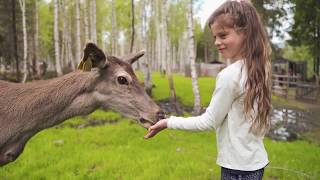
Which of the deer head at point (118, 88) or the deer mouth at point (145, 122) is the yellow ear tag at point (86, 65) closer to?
the deer head at point (118, 88)

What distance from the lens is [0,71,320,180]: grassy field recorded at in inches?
263

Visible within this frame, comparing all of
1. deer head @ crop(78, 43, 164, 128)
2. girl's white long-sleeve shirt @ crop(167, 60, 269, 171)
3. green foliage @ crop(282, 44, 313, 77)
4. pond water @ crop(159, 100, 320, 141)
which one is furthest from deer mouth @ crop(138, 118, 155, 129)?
green foliage @ crop(282, 44, 313, 77)

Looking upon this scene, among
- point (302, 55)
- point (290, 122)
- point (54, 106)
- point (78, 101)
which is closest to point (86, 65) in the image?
point (78, 101)

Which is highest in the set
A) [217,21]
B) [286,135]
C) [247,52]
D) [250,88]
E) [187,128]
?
[217,21]

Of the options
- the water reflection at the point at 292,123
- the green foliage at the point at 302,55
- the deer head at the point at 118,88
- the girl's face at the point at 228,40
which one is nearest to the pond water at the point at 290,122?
the water reflection at the point at 292,123

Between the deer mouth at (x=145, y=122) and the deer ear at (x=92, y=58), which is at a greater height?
the deer ear at (x=92, y=58)

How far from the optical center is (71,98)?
3883mm

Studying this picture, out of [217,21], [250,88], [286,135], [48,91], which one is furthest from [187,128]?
[286,135]

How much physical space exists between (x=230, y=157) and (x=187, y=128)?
37cm

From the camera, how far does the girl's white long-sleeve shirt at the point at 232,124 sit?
8.61ft

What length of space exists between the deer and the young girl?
1.22m

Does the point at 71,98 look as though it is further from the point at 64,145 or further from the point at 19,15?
the point at 19,15

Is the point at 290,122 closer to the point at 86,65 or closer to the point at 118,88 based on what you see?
the point at 118,88

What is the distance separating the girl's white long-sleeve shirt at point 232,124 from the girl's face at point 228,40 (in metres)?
0.09
